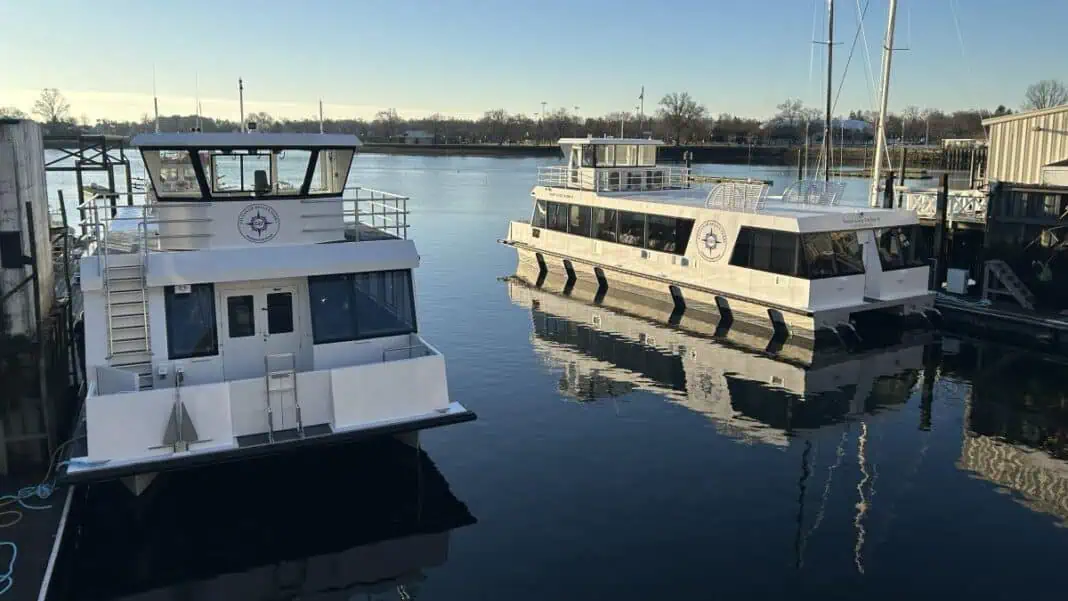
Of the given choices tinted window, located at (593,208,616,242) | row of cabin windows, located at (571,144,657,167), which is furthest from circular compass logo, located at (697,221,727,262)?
row of cabin windows, located at (571,144,657,167)

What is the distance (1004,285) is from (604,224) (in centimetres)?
1226

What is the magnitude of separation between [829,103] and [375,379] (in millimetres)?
32917

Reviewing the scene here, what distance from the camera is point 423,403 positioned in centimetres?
1173

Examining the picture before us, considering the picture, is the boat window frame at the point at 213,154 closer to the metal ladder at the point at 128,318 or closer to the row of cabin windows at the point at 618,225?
the metal ladder at the point at 128,318

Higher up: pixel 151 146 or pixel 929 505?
pixel 151 146

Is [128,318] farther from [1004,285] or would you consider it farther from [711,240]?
[1004,285]

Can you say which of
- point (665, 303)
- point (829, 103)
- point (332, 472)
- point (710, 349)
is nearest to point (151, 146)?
point (332, 472)

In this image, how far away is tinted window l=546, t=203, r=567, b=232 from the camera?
101 ft

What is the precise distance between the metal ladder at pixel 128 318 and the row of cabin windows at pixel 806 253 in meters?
15.5

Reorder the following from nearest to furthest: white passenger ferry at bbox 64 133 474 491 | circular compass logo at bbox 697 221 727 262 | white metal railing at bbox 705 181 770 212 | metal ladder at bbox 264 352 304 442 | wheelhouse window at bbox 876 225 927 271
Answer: white passenger ferry at bbox 64 133 474 491 → metal ladder at bbox 264 352 304 442 → wheelhouse window at bbox 876 225 927 271 → white metal railing at bbox 705 181 770 212 → circular compass logo at bbox 697 221 727 262

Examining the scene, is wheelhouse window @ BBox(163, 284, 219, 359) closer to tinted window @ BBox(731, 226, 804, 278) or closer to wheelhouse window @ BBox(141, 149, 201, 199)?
wheelhouse window @ BBox(141, 149, 201, 199)

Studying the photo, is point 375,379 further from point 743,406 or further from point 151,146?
point 743,406

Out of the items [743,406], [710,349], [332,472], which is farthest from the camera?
[710,349]

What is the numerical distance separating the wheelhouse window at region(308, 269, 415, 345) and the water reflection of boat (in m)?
5.73
